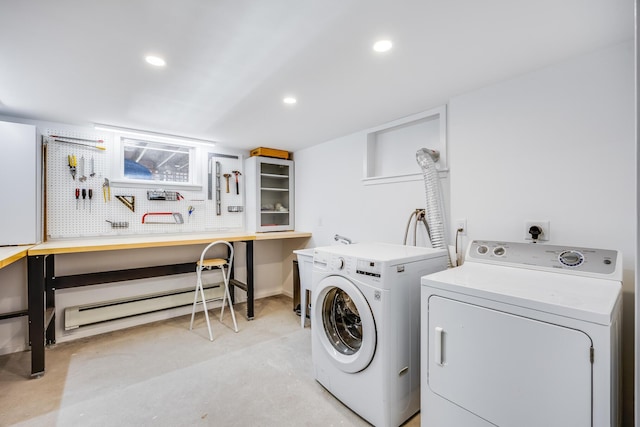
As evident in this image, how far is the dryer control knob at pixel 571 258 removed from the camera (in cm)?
141

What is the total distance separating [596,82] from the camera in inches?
59.4

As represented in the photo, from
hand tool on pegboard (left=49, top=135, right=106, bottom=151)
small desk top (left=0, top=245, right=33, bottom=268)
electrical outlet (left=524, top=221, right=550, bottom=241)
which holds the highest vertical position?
hand tool on pegboard (left=49, top=135, right=106, bottom=151)

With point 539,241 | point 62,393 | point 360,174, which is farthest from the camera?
point 360,174

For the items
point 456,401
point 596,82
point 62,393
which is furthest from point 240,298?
point 596,82

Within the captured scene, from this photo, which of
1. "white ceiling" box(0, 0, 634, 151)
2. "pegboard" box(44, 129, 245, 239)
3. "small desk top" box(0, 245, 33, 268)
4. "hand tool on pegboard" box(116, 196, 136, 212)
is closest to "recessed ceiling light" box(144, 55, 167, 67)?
"white ceiling" box(0, 0, 634, 151)

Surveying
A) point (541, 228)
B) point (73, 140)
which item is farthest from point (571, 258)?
point (73, 140)

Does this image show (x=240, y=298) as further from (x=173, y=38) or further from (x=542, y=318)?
(x=542, y=318)

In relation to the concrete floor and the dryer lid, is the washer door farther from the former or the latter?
the dryer lid

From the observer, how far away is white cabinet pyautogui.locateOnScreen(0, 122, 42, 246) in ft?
7.39

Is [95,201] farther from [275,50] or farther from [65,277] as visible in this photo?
[275,50]

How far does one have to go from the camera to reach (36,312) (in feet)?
6.73

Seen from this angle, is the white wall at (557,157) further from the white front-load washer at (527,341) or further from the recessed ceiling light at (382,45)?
the recessed ceiling light at (382,45)

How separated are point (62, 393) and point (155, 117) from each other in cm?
224

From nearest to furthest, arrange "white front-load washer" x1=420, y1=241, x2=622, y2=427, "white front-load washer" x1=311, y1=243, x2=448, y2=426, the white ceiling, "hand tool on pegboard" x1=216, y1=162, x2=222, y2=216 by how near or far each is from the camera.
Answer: "white front-load washer" x1=420, y1=241, x2=622, y2=427 → the white ceiling → "white front-load washer" x1=311, y1=243, x2=448, y2=426 → "hand tool on pegboard" x1=216, y1=162, x2=222, y2=216
